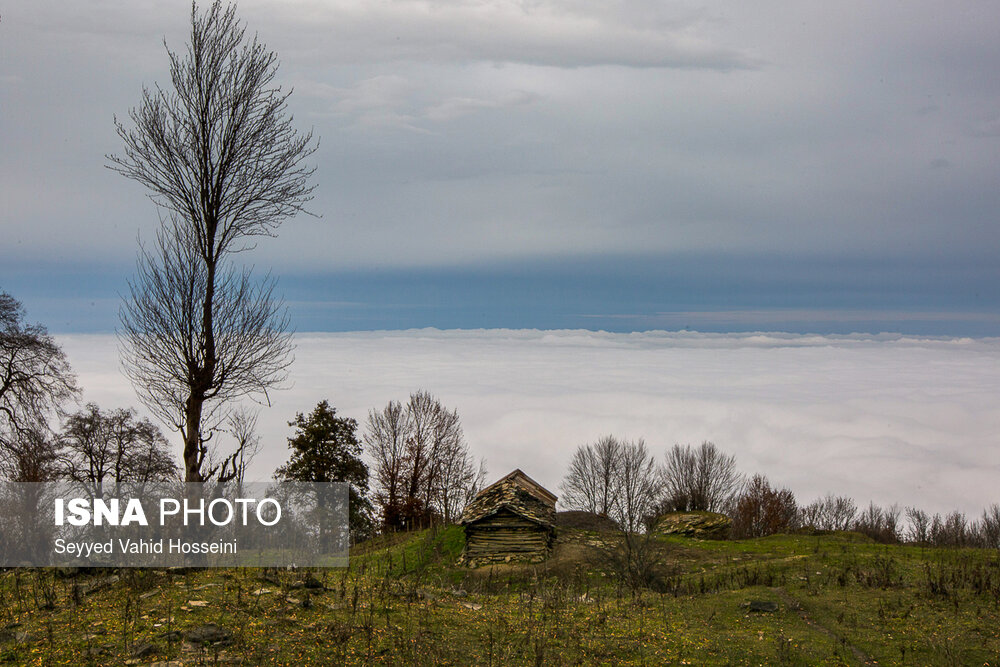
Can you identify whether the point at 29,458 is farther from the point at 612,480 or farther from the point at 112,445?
the point at 612,480

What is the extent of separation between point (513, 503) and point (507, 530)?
3.68 feet

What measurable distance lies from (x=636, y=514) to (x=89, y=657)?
225 feet

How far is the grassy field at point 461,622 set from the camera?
983 centimetres

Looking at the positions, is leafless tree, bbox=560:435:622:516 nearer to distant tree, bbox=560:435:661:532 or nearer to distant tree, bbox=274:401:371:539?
distant tree, bbox=560:435:661:532

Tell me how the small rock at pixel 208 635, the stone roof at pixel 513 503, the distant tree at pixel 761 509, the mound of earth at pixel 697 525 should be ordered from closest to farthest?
1. the small rock at pixel 208 635
2. the stone roof at pixel 513 503
3. the mound of earth at pixel 697 525
4. the distant tree at pixel 761 509

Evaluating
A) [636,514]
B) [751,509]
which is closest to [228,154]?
[636,514]

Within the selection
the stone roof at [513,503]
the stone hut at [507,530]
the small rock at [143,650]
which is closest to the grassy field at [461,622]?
the small rock at [143,650]

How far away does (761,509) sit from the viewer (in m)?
81.2

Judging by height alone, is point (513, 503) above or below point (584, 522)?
above

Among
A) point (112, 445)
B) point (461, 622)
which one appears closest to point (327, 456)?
point (112, 445)

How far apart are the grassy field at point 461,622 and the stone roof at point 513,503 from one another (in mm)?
10303

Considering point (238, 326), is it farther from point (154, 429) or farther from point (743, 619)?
point (154, 429)

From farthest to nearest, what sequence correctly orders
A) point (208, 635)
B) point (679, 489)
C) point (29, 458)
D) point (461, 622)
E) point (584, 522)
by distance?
point (679, 489) → point (584, 522) → point (29, 458) → point (461, 622) → point (208, 635)

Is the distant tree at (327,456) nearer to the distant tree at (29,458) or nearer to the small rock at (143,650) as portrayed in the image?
the distant tree at (29,458)
